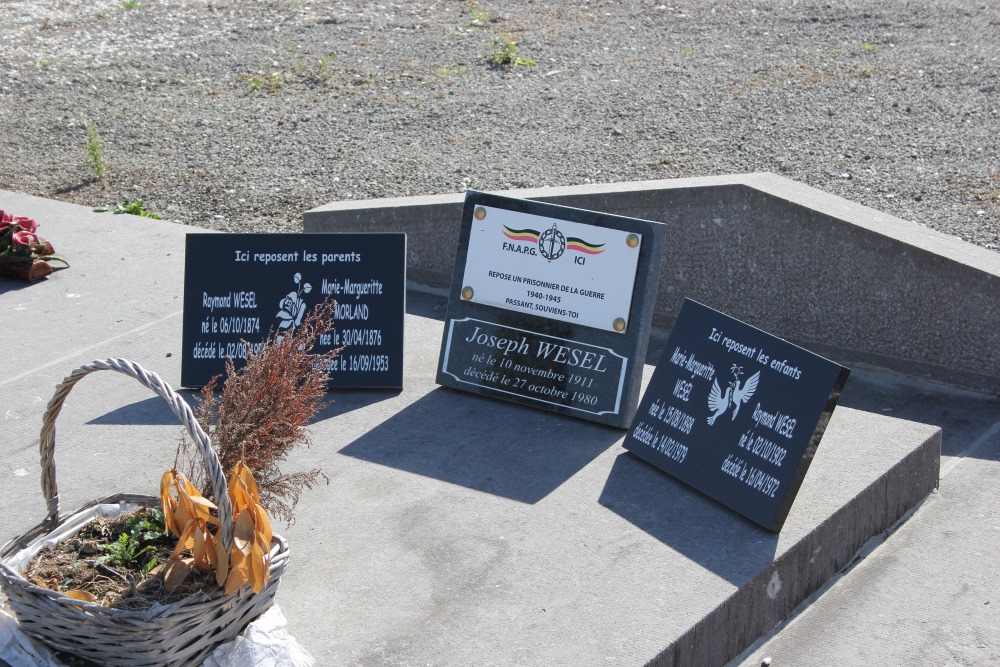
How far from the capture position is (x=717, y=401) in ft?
12.9

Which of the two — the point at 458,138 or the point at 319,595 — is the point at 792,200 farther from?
the point at 458,138

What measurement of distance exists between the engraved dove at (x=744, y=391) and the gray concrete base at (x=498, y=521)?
0.38 m

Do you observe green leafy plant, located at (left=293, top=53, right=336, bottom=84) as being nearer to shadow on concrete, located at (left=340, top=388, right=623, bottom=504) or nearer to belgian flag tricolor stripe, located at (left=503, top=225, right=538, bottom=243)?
belgian flag tricolor stripe, located at (left=503, top=225, right=538, bottom=243)

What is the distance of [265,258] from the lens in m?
4.91

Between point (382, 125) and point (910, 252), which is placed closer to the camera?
point (910, 252)

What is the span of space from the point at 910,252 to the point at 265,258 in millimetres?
3082

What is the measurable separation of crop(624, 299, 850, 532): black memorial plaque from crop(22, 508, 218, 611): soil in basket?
6.23 ft

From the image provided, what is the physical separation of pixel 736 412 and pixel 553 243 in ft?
3.87

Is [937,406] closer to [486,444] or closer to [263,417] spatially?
[486,444]

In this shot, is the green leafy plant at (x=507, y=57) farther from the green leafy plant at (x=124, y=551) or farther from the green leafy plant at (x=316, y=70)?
the green leafy plant at (x=124, y=551)

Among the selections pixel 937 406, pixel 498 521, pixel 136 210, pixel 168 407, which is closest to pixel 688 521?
pixel 498 521

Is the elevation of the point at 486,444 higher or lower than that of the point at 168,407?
higher

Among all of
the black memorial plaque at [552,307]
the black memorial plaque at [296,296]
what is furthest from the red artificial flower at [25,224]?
the black memorial plaque at [552,307]

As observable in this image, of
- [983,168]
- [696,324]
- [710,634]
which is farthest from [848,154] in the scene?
[710,634]
